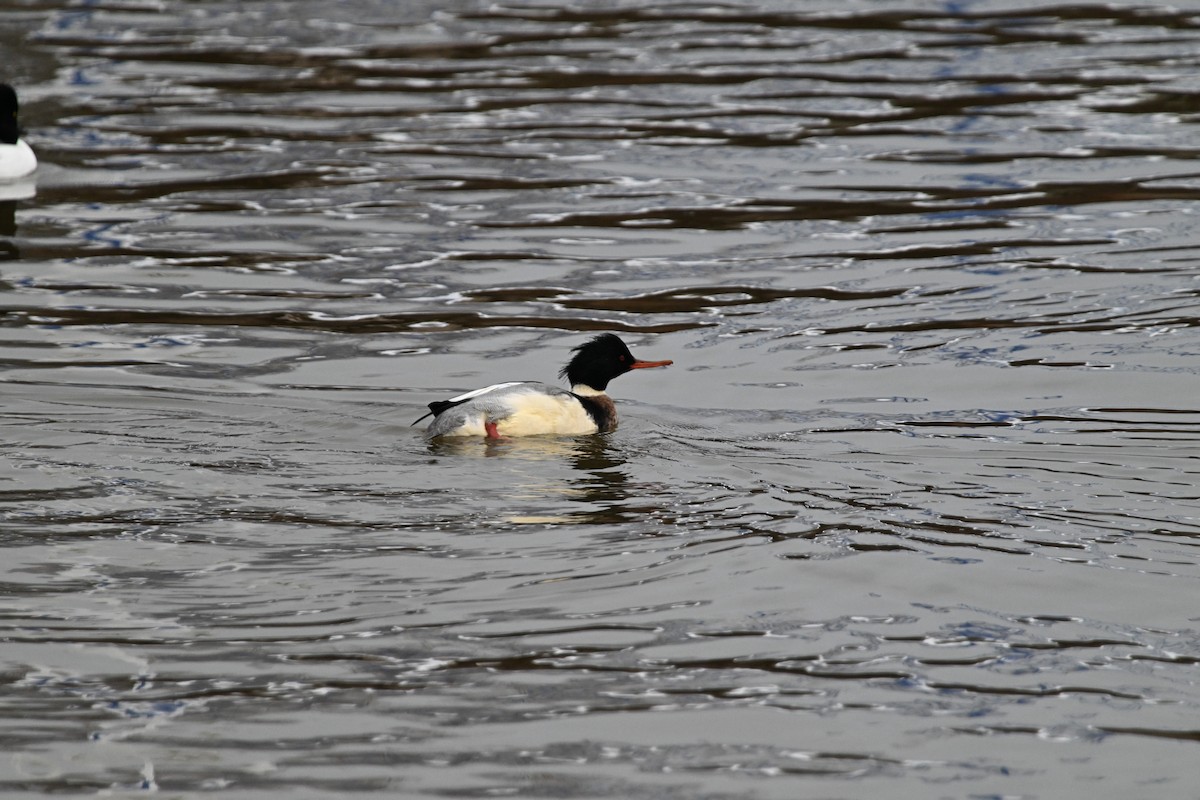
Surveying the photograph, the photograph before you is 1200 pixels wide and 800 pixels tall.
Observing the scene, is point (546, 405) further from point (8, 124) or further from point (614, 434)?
point (8, 124)

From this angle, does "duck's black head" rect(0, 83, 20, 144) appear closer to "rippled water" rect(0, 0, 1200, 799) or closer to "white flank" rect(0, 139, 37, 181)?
"white flank" rect(0, 139, 37, 181)

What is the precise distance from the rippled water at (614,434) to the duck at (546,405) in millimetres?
178

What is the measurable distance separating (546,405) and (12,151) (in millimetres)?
8233

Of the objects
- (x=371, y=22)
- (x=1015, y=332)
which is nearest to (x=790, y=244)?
(x=1015, y=332)

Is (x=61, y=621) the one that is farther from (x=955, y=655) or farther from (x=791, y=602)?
(x=955, y=655)

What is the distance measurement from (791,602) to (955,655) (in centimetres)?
76

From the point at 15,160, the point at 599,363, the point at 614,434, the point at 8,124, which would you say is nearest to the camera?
the point at 614,434

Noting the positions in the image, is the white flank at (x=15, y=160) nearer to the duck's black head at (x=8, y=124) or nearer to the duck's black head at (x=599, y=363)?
the duck's black head at (x=8, y=124)

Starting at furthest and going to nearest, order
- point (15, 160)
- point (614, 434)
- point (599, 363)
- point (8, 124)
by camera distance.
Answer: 1. point (8, 124)
2. point (15, 160)
3. point (599, 363)
4. point (614, 434)

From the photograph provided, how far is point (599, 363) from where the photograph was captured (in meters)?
9.59

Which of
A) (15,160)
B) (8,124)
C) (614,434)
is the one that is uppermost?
(8,124)

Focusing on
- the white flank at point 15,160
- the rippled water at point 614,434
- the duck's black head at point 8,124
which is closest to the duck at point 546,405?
the rippled water at point 614,434

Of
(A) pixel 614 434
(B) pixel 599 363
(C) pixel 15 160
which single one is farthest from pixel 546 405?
(C) pixel 15 160

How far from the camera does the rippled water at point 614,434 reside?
573cm
